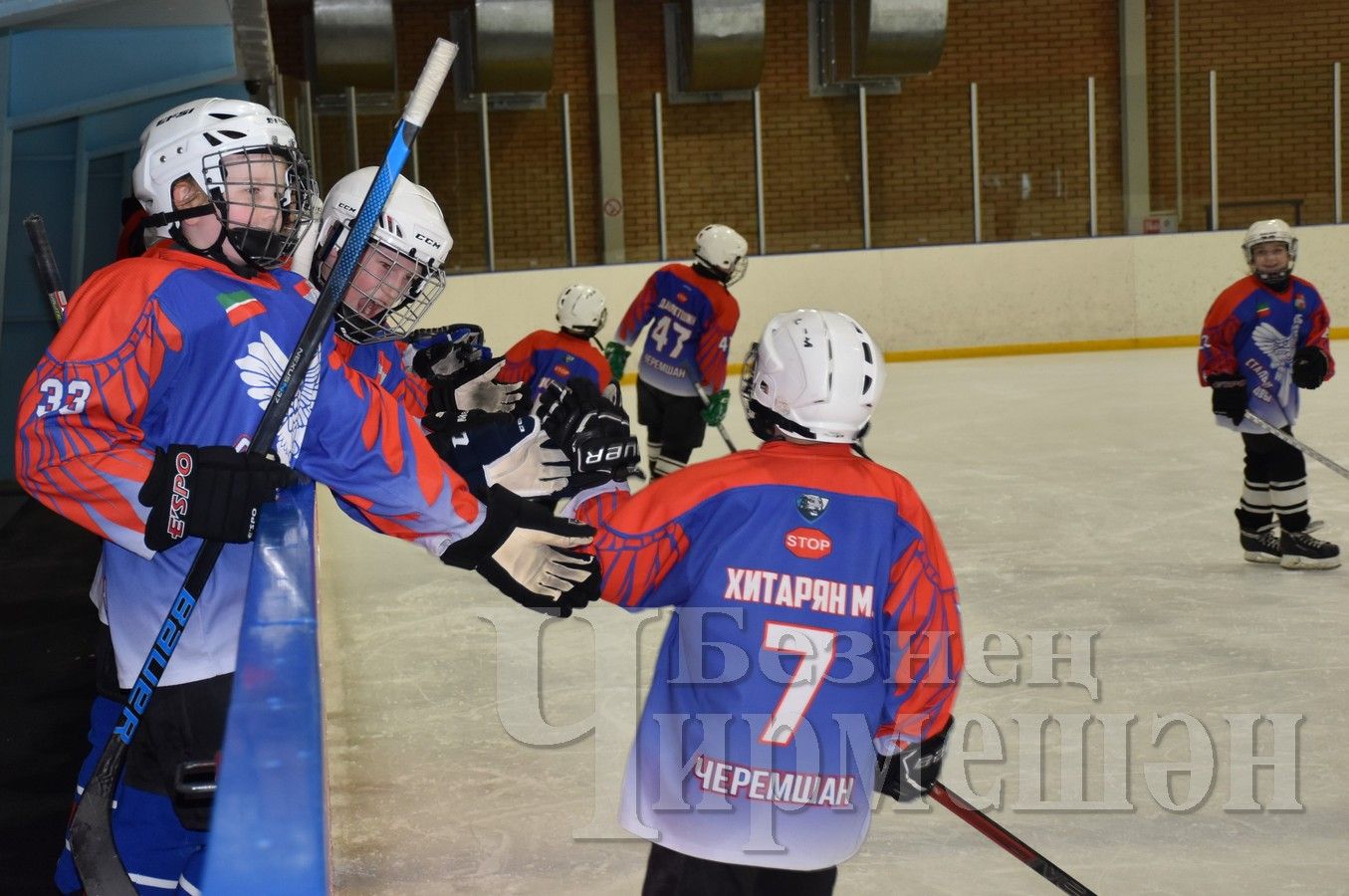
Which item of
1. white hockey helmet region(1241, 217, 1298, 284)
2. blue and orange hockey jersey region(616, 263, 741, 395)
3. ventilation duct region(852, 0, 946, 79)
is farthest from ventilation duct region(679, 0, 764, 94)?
white hockey helmet region(1241, 217, 1298, 284)

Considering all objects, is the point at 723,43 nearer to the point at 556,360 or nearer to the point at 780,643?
the point at 556,360

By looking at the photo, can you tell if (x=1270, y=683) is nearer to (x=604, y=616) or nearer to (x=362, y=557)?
(x=604, y=616)

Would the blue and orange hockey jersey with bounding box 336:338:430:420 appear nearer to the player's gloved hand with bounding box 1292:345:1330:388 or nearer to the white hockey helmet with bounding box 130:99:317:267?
the white hockey helmet with bounding box 130:99:317:267

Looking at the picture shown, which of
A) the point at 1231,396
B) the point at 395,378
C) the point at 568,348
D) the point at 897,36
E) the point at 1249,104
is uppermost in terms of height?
the point at 897,36

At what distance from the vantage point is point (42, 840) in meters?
2.91

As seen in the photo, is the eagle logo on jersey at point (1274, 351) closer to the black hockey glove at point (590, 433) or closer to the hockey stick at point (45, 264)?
the black hockey glove at point (590, 433)

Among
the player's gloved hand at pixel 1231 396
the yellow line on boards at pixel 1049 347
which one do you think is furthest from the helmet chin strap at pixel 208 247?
the yellow line on boards at pixel 1049 347

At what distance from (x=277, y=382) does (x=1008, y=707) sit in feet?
8.21

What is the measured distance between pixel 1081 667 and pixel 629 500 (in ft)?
8.39

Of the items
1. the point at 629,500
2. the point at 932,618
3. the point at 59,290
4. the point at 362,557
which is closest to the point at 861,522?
the point at 932,618

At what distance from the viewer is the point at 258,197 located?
5.75 ft

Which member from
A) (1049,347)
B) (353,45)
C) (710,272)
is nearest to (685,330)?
(710,272)

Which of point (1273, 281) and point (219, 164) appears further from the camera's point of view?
point (1273, 281)

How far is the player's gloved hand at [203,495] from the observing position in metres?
1.51
